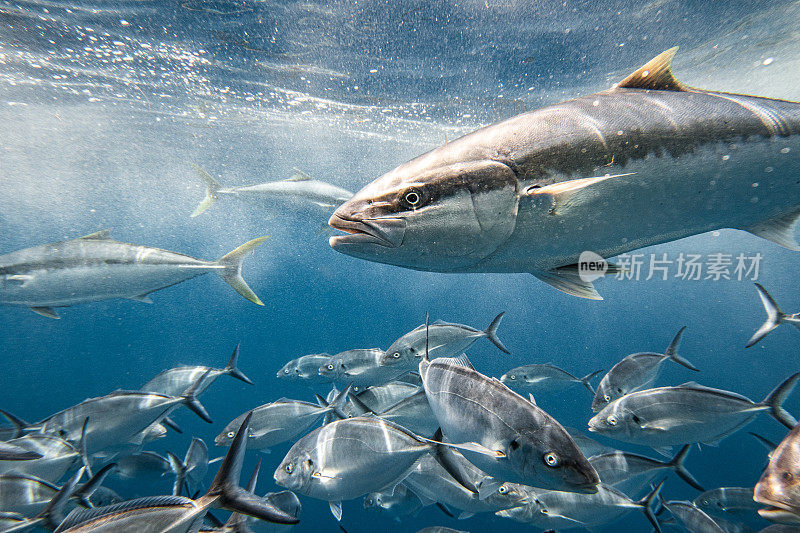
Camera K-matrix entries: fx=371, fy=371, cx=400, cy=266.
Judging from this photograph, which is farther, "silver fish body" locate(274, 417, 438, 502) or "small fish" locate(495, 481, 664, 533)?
"small fish" locate(495, 481, 664, 533)

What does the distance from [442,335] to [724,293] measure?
47568 millimetres

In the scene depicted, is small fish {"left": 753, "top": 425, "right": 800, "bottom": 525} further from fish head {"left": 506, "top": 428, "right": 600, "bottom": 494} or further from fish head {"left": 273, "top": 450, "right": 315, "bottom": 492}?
fish head {"left": 273, "top": 450, "right": 315, "bottom": 492}

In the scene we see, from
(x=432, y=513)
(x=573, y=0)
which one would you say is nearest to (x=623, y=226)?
(x=573, y=0)

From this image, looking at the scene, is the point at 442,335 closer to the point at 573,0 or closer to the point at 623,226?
the point at 623,226

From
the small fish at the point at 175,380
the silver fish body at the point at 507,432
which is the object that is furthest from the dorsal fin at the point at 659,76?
the small fish at the point at 175,380

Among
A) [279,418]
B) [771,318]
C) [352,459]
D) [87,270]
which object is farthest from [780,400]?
[87,270]

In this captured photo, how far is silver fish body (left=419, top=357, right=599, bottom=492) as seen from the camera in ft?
6.00

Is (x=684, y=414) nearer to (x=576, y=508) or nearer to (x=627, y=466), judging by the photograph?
(x=627, y=466)

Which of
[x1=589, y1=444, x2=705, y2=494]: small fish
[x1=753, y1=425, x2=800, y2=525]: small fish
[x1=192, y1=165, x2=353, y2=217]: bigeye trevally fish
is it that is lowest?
[x1=589, y1=444, x2=705, y2=494]: small fish

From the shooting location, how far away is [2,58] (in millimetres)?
10461

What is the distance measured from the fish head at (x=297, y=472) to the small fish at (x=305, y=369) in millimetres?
3794

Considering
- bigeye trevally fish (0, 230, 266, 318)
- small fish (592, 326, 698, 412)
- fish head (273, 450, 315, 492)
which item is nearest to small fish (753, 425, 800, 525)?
fish head (273, 450, 315, 492)

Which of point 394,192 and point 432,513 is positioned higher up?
point 394,192

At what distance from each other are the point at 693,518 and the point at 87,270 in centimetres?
717
